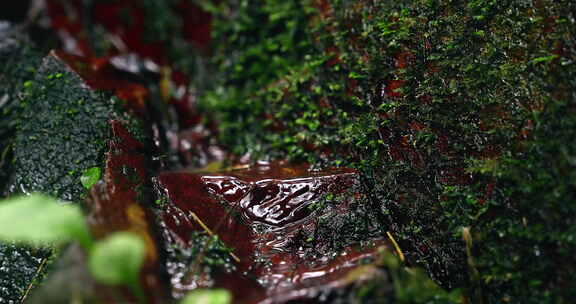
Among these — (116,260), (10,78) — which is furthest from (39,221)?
(10,78)

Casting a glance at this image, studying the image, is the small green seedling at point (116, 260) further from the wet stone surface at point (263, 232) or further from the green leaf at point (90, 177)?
the green leaf at point (90, 177)

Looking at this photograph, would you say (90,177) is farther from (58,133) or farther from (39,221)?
(39,221)

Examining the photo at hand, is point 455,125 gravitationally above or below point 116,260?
above

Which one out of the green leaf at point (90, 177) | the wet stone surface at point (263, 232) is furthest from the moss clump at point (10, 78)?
the wet stone surface at point (263, 232)

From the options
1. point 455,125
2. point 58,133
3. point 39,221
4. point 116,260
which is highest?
point 58,133

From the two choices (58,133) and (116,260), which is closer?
(116,260)

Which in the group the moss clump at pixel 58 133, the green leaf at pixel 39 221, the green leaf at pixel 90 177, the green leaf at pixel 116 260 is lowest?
the green leaf at pixel 116 260

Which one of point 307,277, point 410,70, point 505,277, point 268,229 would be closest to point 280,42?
point 410,70
